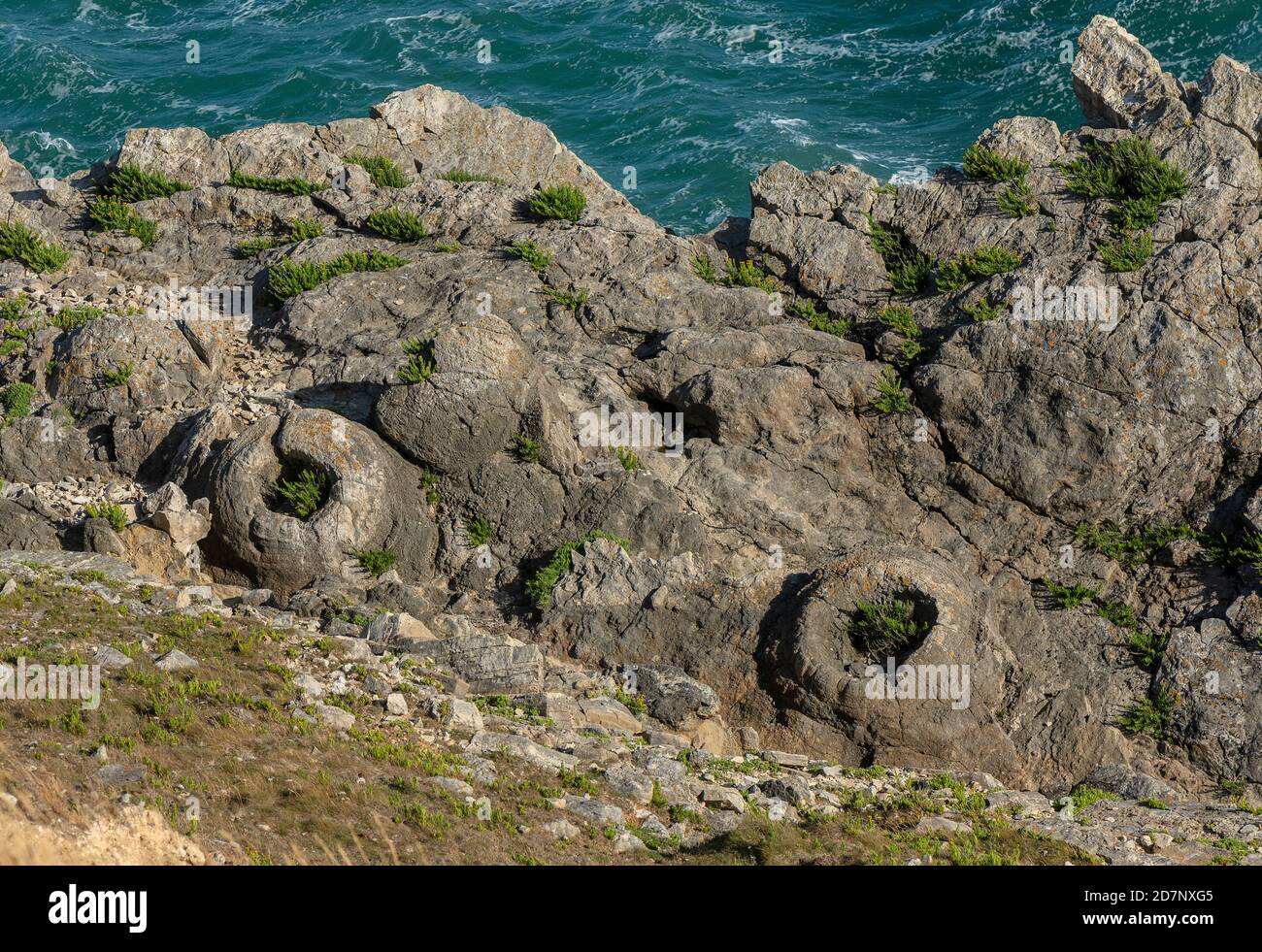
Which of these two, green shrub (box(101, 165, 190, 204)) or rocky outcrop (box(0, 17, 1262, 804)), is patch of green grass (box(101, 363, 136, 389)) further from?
green shrub (box(101, 165, 190, 204))

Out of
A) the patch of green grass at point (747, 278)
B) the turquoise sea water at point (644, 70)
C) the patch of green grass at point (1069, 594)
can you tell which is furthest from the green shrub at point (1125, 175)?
the turquoise sea water at point (644, 70)

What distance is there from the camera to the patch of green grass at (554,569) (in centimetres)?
1900

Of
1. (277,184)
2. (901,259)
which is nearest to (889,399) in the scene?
(901,259)

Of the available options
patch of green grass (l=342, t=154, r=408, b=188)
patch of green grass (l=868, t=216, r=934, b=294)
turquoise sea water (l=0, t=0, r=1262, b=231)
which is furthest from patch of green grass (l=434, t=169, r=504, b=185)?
turquoise sea water (l=0, t=0, r=1262, b=231)

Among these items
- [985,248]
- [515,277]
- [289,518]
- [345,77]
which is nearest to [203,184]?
[515,277]

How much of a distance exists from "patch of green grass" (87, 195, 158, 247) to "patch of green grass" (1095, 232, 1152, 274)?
59.5 ft

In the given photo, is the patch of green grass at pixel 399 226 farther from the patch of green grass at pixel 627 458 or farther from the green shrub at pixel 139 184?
the patch of green grass at pixel 627 458

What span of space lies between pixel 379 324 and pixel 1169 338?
44.3ft

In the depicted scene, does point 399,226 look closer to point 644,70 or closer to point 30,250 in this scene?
point 30,250

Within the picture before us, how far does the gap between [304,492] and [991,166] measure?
45.1ft

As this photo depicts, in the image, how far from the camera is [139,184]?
2567 cm

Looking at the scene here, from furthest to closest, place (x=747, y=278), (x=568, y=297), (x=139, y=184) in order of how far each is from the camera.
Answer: (x=139, y=184), (x=747, y=278), (x=568, y=297)

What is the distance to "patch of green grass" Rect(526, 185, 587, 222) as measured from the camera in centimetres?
2423

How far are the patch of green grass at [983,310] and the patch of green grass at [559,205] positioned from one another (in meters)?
7.76
